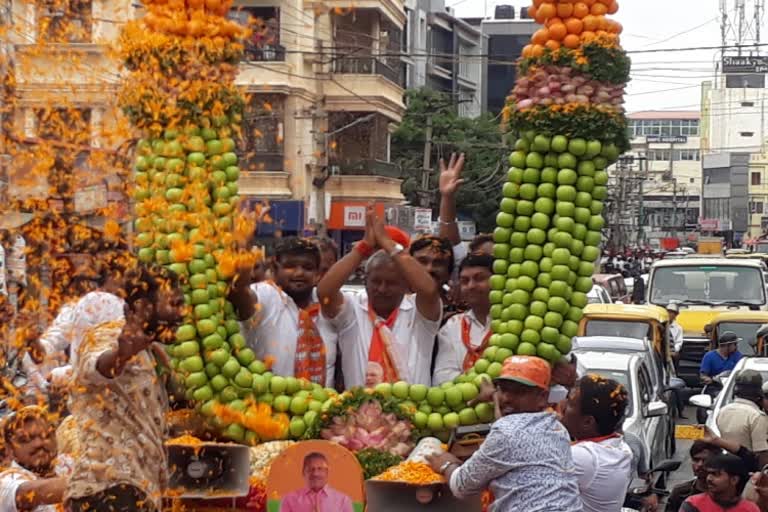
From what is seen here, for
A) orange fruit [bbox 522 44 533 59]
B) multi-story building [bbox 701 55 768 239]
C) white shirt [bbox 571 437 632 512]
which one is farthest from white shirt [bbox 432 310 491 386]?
multi-story building [bbox 701 55 768 239]

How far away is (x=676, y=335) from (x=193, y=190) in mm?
15593

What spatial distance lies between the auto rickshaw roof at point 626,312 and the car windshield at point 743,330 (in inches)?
47.7

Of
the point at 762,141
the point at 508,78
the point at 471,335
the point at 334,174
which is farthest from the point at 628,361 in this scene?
the point at 762,141

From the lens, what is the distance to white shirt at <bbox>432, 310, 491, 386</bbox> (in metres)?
7.44

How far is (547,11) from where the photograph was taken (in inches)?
284

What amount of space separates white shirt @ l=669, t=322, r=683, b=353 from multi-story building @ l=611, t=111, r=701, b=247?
219 feet

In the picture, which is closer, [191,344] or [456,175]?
[191,344]

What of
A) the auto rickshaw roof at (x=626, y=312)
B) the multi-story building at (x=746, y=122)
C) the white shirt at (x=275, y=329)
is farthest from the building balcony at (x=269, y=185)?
the multi-story building at (x=746, y=122)

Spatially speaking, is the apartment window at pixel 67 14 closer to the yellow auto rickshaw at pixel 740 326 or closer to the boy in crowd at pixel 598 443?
the boy in crowd at pixel 598 443

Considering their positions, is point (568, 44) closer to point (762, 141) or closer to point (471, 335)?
point (471, 335)

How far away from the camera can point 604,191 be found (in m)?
7.16

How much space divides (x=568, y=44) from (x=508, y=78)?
72.0 meters

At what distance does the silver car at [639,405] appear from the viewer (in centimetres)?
1270

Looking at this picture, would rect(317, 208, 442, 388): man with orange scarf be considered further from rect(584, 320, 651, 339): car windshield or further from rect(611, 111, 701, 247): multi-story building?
rect(611, 111, 701, 247): multi-story building
